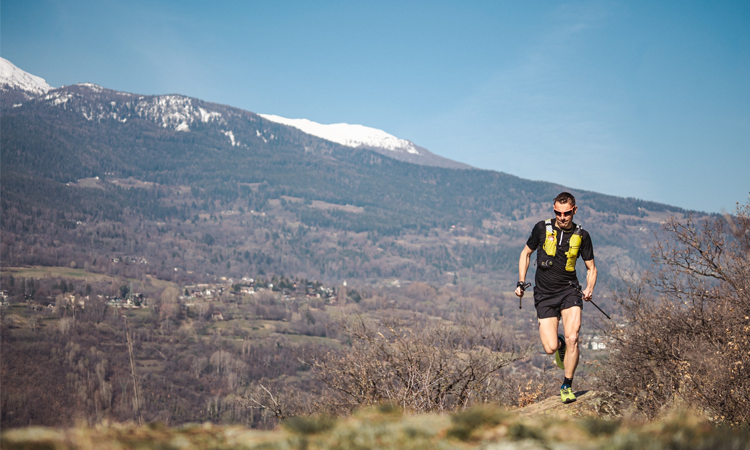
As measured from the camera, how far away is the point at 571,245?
6828mm

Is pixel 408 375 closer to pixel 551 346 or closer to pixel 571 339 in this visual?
pixel 551 346

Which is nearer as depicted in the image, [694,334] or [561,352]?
[561,352]

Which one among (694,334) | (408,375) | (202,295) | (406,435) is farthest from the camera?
(202,295)

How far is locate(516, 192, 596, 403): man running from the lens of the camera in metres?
6.82

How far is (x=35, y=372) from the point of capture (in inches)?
3772

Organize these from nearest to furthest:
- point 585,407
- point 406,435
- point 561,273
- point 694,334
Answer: point 406,435 → point 561,273 → point 585,407 → point 694,334

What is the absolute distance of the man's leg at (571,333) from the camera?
689 centimetres

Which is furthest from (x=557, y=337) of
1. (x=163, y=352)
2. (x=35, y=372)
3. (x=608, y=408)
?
(x=163, y=352)

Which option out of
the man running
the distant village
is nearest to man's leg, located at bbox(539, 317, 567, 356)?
the man running

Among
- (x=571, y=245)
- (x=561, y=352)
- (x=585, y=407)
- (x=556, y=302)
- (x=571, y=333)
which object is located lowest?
(x=585, y=407)

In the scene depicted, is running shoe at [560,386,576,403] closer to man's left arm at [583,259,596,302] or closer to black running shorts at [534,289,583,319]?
black running shorts at [534,289,583,319]

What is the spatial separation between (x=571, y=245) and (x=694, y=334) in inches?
411

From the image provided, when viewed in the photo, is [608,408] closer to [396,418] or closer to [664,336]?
[396,418]

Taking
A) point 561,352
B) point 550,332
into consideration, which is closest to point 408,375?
point 561,352
